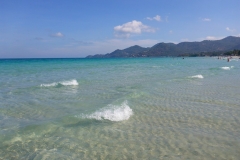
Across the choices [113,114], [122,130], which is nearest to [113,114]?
[113,114]

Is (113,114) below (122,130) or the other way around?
the other way around

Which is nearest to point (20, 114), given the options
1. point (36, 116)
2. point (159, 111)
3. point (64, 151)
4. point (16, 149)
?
point (36, 116)

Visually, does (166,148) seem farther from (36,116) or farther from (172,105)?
(36,116)

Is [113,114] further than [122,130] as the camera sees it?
Yes

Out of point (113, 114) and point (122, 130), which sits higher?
point (113, 114)

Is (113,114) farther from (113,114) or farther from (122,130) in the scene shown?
(122,130)

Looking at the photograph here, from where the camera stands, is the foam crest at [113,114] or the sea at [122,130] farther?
the foam crest at [113,114]

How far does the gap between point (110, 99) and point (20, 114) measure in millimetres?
5728

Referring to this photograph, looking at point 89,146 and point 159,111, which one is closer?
point 89,146

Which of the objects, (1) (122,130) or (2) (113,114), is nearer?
(1) (122,130)

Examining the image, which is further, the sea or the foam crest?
the foam crest

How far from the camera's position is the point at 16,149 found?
6.81 m

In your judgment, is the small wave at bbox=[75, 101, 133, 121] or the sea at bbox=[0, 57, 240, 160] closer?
the sea at bbox=[0, 57, 240, 160]

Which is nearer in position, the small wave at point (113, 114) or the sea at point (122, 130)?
the sea at point (122, 130)
